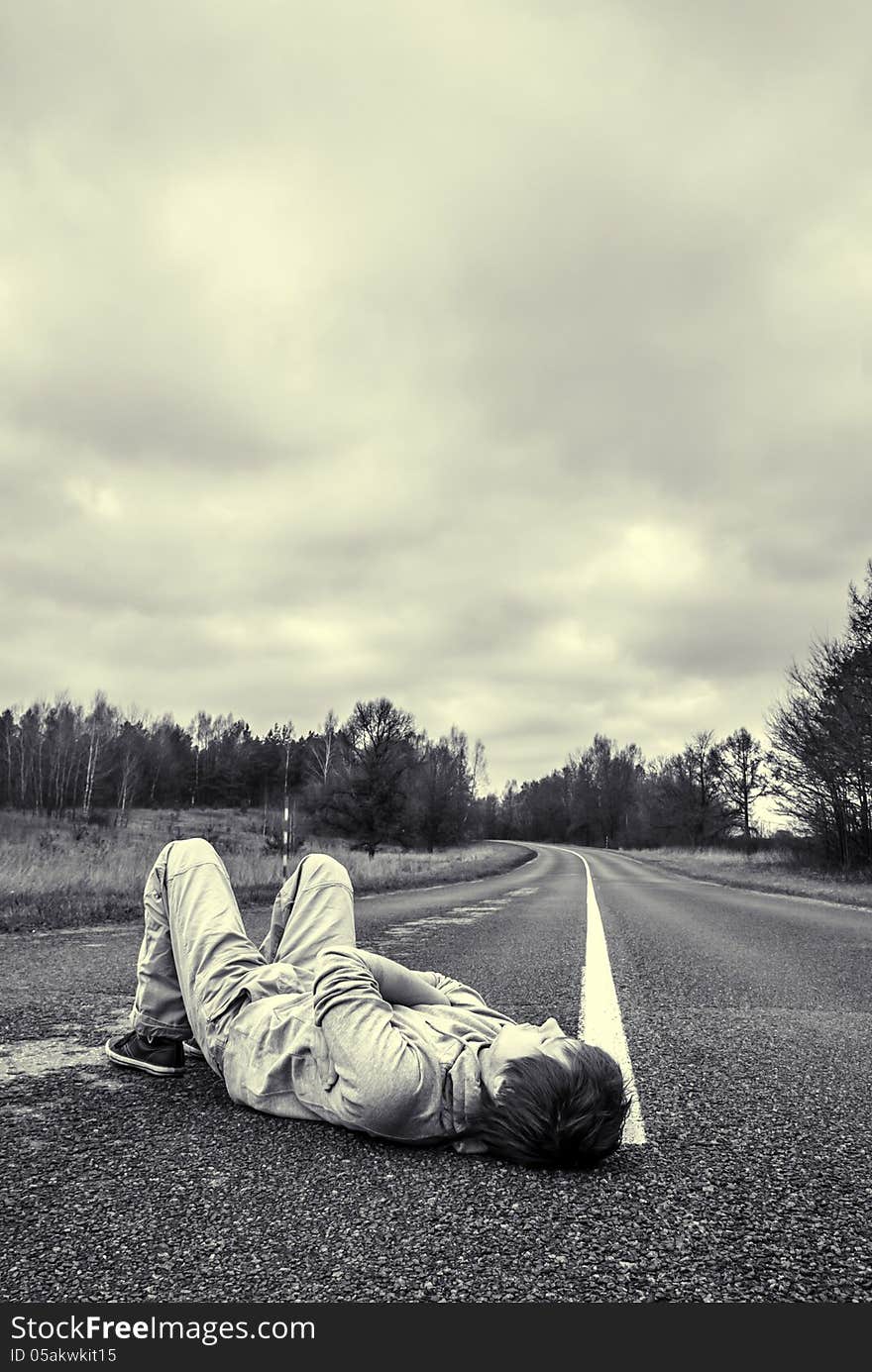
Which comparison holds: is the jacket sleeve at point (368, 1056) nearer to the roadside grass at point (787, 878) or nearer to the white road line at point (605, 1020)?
the white road line at point (605, 1020)

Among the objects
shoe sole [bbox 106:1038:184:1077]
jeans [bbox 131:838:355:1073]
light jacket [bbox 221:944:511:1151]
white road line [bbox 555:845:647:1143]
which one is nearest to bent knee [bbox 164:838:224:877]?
jeans [bbox 131:838:355:1073]

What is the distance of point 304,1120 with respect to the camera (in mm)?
2662

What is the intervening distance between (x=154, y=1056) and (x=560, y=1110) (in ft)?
5.60

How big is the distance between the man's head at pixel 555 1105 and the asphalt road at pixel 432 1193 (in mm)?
73

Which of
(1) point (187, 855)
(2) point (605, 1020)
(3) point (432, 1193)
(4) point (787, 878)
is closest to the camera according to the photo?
(3) point (432, 1193)

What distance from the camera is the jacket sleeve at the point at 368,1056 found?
2.36m

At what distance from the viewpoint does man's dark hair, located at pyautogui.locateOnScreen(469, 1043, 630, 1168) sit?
7.27ft

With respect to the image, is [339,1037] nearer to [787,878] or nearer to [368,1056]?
[368,1056]

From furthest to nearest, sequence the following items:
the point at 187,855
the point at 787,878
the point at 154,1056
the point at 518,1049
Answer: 1. the point at 787,878
2. the point at 187,855
3. the point at 154,1056
4. the point at 518,1049

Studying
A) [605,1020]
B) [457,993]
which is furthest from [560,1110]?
[605,1020]

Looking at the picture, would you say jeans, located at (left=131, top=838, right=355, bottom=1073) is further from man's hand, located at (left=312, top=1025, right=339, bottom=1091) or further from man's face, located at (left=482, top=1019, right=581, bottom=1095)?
man's face, located at (left=482, top=1019, right=581, bottom=1095)

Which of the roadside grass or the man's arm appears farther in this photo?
the roadside grass

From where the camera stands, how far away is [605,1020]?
4.33m

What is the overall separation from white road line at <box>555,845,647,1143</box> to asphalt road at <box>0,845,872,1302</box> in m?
0.06
